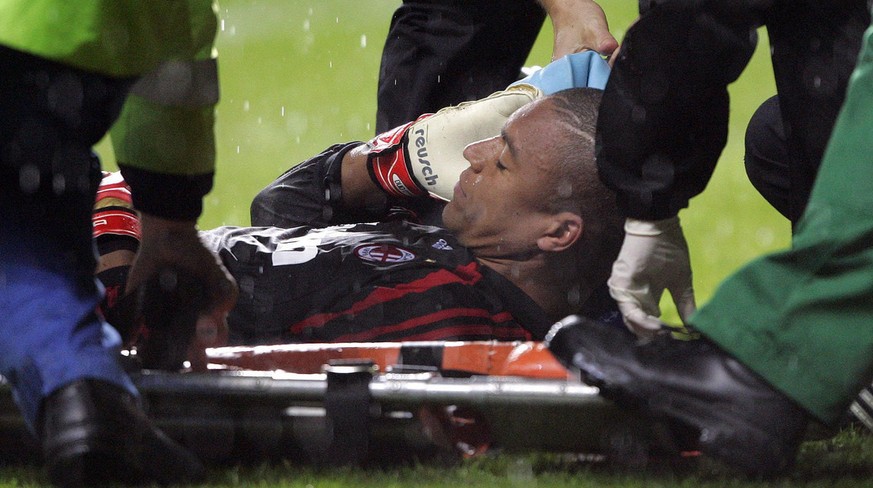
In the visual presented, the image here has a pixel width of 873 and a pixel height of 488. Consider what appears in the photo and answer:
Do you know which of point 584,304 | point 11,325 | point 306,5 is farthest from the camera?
point 306,5

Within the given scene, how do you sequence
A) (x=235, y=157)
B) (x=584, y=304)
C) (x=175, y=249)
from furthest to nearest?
(x=235, y=157), (x=584, y=304), (x=175, y=249)

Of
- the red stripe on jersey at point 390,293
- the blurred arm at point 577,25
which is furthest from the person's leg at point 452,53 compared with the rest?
the red stripe on jersey at point 390,293

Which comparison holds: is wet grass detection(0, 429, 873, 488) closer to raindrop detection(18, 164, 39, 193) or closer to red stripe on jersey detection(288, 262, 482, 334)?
raindrop detection(18, 164, 39, 193)

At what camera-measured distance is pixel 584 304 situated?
2664 mm

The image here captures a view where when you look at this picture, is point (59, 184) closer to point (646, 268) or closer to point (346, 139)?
point (646, 268)

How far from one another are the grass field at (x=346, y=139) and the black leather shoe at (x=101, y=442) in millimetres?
98

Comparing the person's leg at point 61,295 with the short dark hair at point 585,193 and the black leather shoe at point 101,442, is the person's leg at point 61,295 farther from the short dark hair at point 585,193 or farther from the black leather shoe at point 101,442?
the short dark hair at point 585,193

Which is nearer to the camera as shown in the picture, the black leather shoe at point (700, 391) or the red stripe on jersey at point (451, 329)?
the black leather shoe at point (700, 391)

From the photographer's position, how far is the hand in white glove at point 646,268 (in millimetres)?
2104

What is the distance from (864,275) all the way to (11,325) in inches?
46.8

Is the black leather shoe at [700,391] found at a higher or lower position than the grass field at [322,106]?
higher

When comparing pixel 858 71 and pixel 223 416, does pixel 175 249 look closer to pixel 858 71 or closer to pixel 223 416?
pixel 223 416

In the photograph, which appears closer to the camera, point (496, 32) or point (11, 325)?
point (11, 325)

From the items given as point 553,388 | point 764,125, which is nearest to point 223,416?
point 553,388
